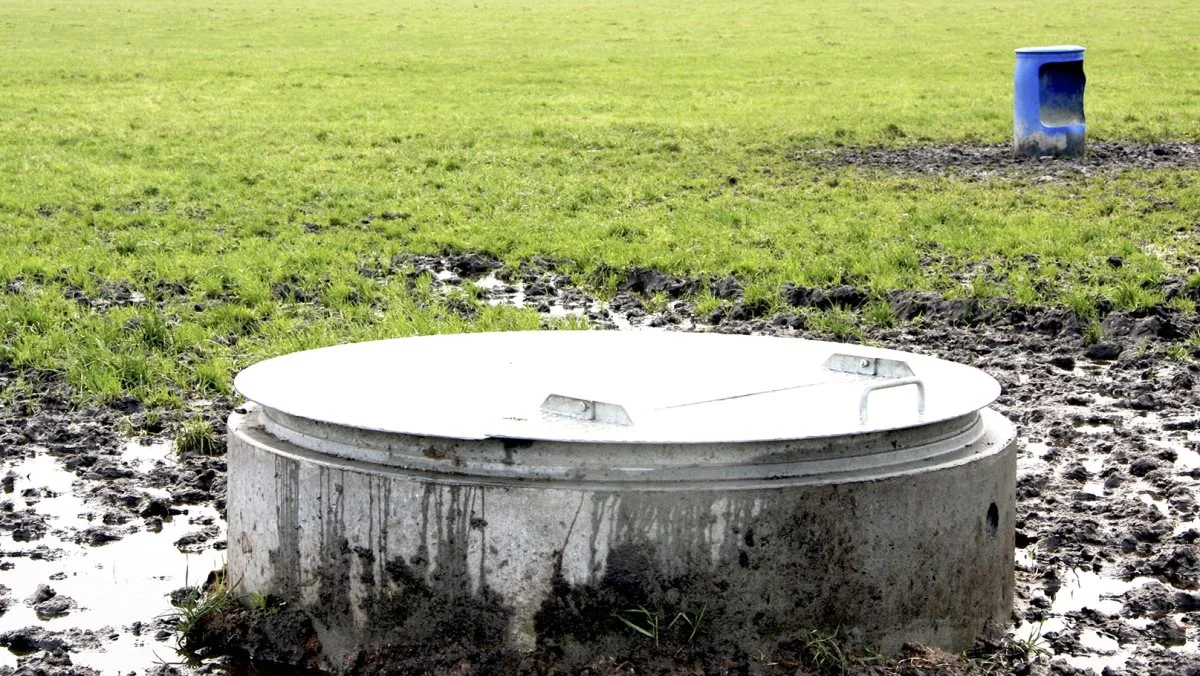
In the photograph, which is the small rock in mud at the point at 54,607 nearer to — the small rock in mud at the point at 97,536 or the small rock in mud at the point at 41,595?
the small rock in mud at the point at 41,595

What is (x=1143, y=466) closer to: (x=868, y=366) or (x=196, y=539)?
(x=868, y=366)

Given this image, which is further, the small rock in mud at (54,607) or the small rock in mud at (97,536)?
the small rock in mud at (97,536)

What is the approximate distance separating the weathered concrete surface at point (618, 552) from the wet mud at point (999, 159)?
34.1 feet

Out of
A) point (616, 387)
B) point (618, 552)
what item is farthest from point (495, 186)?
point (618, 552)

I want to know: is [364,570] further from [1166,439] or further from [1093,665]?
[1166,439]

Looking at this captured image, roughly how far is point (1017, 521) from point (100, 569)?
309 centimetres

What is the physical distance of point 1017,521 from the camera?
18.5 ft

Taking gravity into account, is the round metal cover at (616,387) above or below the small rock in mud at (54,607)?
above

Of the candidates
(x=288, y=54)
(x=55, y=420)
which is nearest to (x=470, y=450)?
(x=55, y=420)

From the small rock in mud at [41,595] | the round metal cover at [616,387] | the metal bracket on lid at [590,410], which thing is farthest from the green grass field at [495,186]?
the metal bracket on lid at [590,410]

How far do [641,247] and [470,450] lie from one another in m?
6.76

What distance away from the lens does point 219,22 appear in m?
41.8

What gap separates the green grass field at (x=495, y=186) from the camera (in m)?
9.16

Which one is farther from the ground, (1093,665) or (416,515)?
(416,515)
